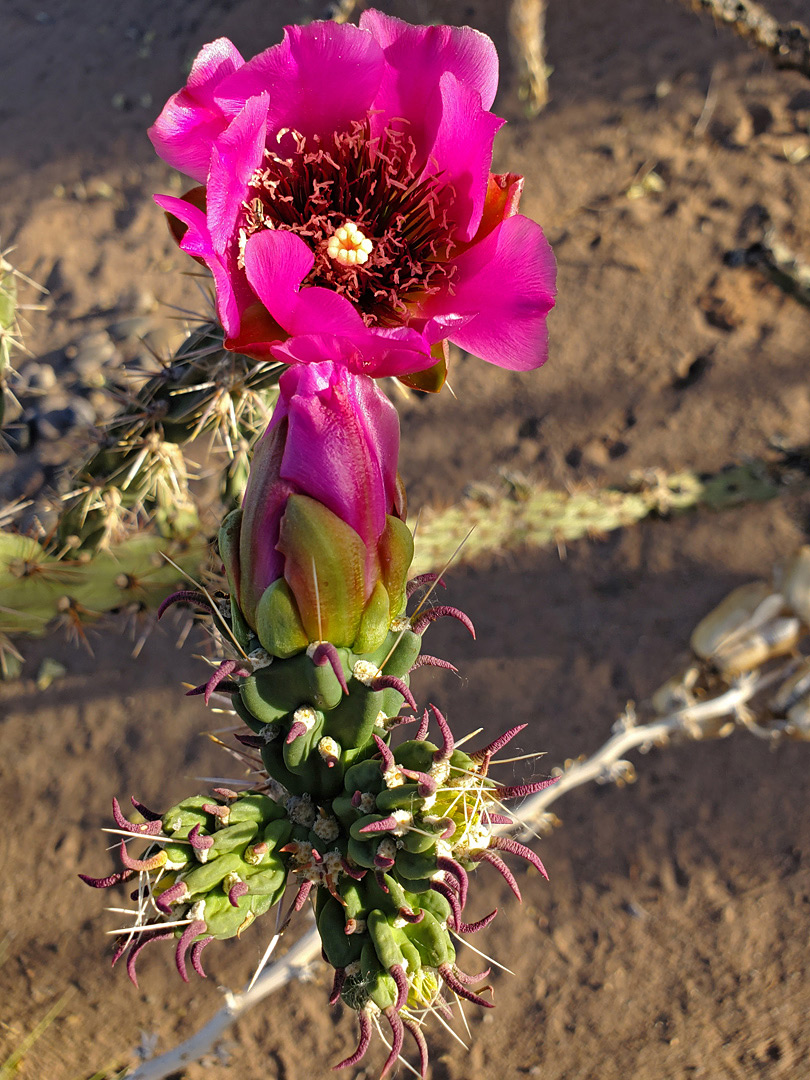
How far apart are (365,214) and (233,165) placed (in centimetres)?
19

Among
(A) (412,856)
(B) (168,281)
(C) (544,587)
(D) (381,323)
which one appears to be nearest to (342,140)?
(D) (381,323)

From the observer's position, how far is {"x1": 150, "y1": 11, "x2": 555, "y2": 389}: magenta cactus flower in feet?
2.33

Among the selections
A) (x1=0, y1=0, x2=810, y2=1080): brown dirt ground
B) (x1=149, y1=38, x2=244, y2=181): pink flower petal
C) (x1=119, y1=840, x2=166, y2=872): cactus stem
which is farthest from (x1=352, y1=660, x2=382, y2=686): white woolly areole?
(x1=0, y1=0, x2=810, y2=1080): brown dirt ground

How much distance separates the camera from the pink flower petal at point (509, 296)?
746mm

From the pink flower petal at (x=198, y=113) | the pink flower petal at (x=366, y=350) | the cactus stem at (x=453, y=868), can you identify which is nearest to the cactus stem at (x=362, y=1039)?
the cactus stem at (x=453, y=868)

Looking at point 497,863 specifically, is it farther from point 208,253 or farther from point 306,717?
point 208,253

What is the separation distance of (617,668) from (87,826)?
4.96 ft

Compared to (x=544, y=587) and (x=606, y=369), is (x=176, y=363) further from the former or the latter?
(x=606, y=369)

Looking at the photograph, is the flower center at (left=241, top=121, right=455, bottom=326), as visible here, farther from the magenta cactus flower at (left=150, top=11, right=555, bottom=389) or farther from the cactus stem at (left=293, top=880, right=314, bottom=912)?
the cactus stem at (left=293, top=880, right=314, bottom=912)

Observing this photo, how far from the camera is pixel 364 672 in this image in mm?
760

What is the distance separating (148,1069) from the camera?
5.10ft

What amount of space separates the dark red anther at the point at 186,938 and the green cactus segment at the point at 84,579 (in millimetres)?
811

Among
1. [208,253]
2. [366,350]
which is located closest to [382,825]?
[366,350]

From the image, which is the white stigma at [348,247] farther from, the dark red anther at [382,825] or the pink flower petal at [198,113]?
the dark red anther at [382,825]
